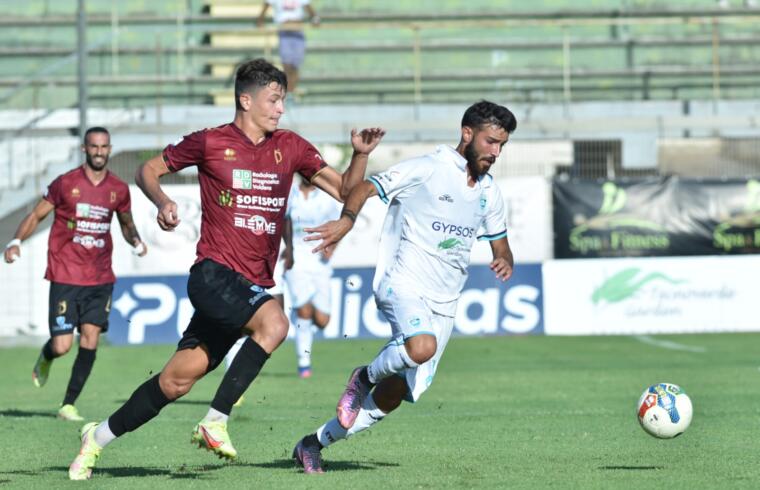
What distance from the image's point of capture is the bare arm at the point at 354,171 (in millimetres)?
7258

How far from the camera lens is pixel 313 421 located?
1095cm

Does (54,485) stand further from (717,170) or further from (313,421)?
(717,170)

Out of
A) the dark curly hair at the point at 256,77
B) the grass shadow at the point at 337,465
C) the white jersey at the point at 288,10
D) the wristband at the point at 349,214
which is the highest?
the white jersey at the point at 288,10

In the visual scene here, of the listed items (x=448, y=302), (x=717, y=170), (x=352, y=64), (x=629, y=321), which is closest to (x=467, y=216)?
(x=448, y=302)

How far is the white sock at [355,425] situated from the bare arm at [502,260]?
1.11m

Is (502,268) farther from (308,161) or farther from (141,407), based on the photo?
(141,407)

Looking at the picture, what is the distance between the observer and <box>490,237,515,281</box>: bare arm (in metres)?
8.19

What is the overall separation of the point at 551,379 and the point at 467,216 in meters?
7.08

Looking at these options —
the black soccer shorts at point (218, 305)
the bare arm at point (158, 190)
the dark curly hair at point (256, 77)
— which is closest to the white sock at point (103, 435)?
the black soccer shorts at point (218, 305)

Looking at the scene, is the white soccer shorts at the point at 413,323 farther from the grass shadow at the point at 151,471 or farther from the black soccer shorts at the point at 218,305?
the grass shadow at the point at 151,471

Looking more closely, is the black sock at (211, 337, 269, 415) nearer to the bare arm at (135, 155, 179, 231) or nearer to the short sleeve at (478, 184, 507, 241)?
the bare arm at (135, 155, 179, 231)

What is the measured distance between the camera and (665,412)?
7.93 meters

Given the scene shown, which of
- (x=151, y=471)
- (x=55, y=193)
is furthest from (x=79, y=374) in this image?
(x=151, y=471)

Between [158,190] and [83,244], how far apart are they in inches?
191
